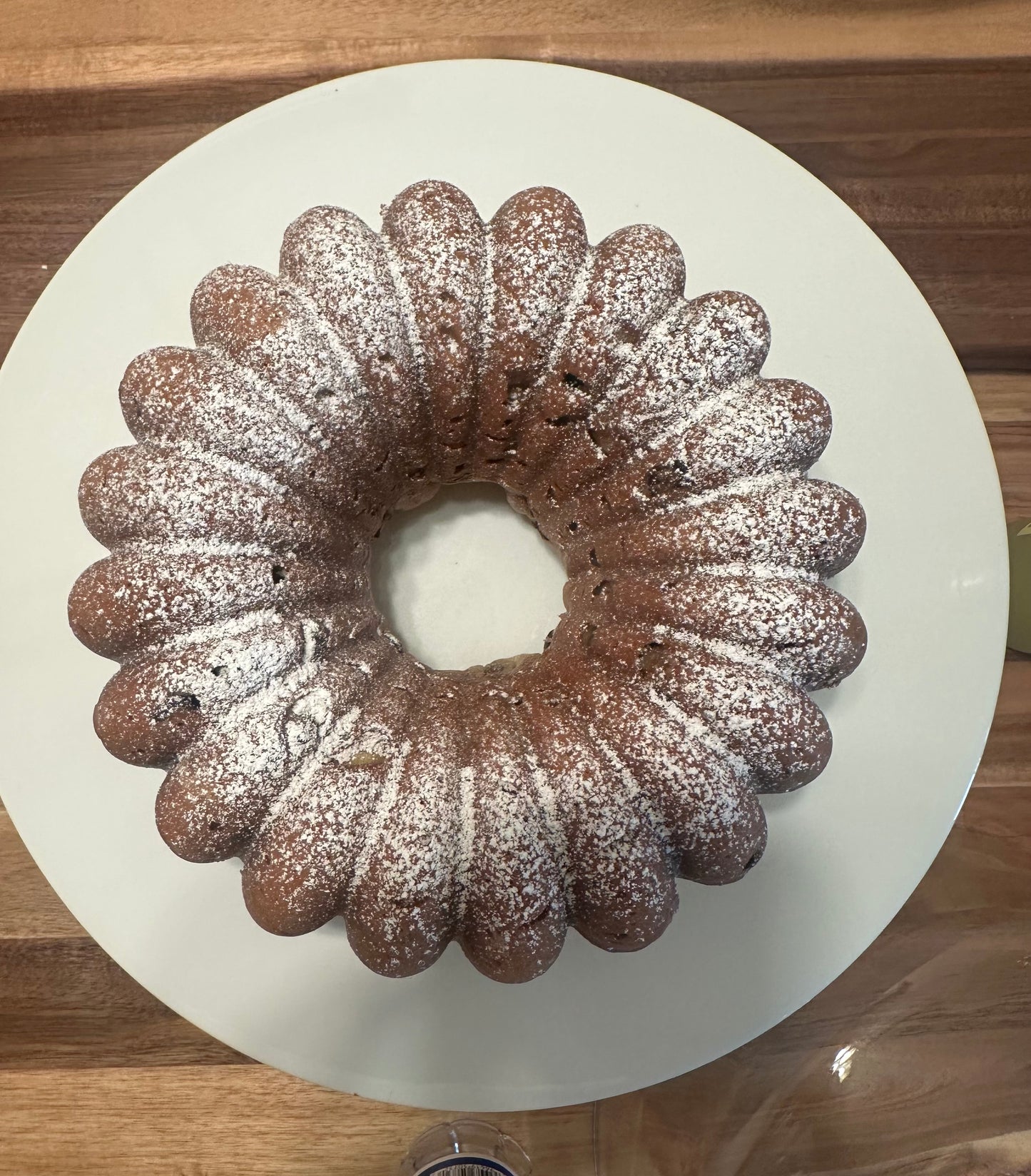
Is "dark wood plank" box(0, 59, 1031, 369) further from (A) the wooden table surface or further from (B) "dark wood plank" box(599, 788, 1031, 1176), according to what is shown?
(B) "dark wood plank" box(599, 788, 1031, 1176)

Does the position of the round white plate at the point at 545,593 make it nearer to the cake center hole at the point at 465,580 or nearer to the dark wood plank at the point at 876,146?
the cake center hole at the point at 465,580

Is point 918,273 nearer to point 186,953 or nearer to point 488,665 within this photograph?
point 488,665

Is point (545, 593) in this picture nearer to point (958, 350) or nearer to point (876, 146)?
point (958, 350)

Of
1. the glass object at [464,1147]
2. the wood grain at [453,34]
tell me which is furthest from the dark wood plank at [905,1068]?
the wood grain at [453,34]

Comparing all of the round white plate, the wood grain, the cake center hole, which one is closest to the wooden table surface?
the wood grain

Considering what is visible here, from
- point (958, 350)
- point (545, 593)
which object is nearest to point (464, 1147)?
point (545, 593)

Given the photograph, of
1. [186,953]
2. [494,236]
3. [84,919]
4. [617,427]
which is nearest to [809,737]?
[617,427]
